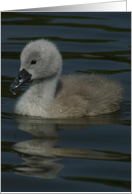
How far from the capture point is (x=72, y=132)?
271 inches

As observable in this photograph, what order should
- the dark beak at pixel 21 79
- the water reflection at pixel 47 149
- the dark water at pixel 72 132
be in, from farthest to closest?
the dark beak at pixel 21 79 < the water reflection at pixel 47 149 < the dark water at pixel 72 132

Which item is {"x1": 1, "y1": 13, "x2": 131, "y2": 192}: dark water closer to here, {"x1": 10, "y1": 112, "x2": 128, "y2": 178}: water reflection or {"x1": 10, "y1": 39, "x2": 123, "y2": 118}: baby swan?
{"x1": 10, "y1": 112, "x2": 128, "y2": 178}: water reflection

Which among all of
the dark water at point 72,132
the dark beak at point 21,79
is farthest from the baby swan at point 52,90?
the dark water at point 72,132

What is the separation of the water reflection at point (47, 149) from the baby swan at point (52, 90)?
0.55ft

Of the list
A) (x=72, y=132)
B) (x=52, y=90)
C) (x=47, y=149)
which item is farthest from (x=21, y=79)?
(x=47, y=149)

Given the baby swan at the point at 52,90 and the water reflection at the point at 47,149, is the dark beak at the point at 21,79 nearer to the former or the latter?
the baby swan at the point at 52,90

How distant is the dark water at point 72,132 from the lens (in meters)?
5.58

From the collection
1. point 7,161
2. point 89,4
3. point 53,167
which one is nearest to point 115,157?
point 53,167

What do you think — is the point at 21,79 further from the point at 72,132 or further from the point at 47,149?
the point at 47,149

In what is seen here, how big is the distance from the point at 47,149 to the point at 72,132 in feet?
2.12

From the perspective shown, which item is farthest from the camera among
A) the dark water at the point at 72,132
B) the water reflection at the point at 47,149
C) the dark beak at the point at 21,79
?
the dark beak at the point at 21,79

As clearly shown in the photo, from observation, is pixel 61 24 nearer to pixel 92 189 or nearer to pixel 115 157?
pixel 115 157

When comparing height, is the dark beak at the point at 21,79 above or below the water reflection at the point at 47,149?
above

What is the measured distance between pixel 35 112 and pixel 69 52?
2.74 m
